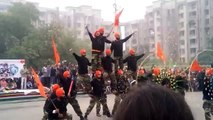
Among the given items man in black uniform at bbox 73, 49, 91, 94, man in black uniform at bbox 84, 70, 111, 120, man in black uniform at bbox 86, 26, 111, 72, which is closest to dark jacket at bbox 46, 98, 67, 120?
man in black uniform at bbox 84, 70, 111, 120

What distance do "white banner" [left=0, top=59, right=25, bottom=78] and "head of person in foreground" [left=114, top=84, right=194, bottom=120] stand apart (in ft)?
60.3

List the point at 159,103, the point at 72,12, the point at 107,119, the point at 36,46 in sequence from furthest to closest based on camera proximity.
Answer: the point at 72,12
the point at 36,46
the point at 107,119
the point at 159,103

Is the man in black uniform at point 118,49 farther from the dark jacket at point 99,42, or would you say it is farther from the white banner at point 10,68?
the white banner at point 10,68

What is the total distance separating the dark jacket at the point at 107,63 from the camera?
463 inches

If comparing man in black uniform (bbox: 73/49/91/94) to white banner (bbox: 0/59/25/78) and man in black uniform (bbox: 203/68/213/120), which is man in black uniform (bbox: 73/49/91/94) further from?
white banner (bbox: 0/59/25/78)

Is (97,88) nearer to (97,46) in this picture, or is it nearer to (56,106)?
(97,46)

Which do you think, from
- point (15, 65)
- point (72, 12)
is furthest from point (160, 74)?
point (72, 12)

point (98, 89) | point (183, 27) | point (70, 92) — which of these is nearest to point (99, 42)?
point (98, 89)

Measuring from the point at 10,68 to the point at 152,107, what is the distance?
61.5 feet

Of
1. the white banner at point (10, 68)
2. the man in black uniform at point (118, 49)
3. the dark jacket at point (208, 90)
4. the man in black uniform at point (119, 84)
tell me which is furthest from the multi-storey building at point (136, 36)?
the dark jacket at point (208, 90)

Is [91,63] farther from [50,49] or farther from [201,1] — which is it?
[201,1]

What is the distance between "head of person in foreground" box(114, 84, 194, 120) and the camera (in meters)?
1.50

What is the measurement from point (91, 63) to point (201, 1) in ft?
176

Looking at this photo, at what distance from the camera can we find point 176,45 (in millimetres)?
60000
